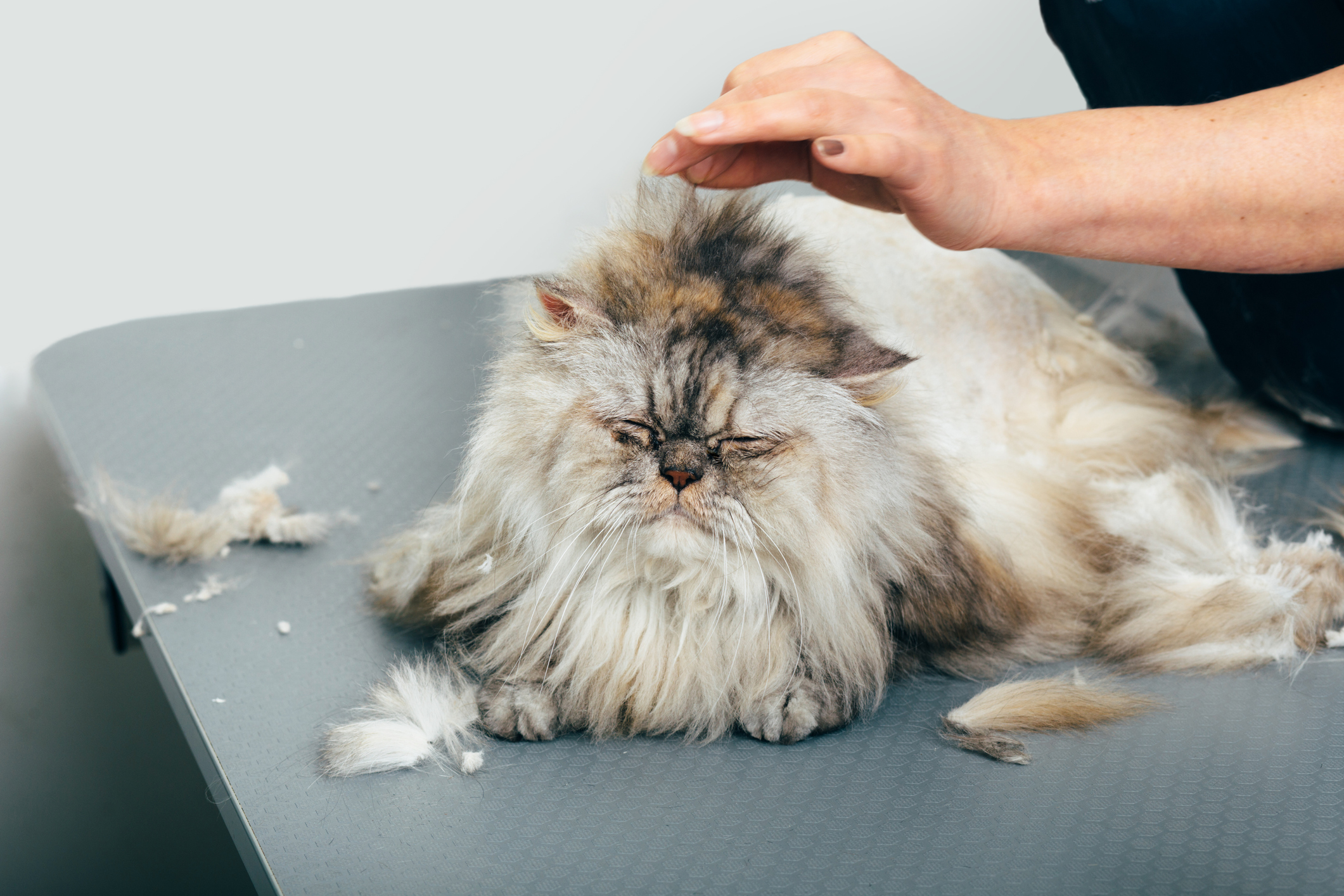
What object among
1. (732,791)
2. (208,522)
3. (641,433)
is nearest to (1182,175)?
(641,433)

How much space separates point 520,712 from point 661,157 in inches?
20.4

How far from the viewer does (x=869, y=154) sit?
2.58 feet

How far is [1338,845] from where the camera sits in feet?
2.57

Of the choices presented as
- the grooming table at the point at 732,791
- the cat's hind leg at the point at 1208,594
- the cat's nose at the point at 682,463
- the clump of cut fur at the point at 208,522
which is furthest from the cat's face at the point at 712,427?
the clump of cut fur at the point at 208,522

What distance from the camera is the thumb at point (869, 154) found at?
78cm

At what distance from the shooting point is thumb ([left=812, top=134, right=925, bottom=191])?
2.57 ft

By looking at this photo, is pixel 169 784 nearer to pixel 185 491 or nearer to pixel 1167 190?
pixel 185 491

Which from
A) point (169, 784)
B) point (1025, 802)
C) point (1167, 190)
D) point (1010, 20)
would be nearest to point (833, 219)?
point (1167, 190)

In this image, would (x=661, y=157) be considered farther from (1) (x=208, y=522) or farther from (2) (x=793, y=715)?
(1) (x=208, y=522)

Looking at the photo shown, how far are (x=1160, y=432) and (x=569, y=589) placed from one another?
816 millimetres

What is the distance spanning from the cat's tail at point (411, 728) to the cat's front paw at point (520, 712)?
18 mm

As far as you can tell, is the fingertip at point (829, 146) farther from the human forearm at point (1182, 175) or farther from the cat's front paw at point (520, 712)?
the cat's front paw at point (520, 712)

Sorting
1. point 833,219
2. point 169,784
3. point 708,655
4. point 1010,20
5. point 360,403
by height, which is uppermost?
point 1010,20

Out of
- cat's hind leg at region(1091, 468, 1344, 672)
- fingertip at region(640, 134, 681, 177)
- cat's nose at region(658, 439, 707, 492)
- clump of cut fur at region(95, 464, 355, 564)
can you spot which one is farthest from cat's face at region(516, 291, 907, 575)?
clump of cut fur at region(95, 464, 355, 564)
